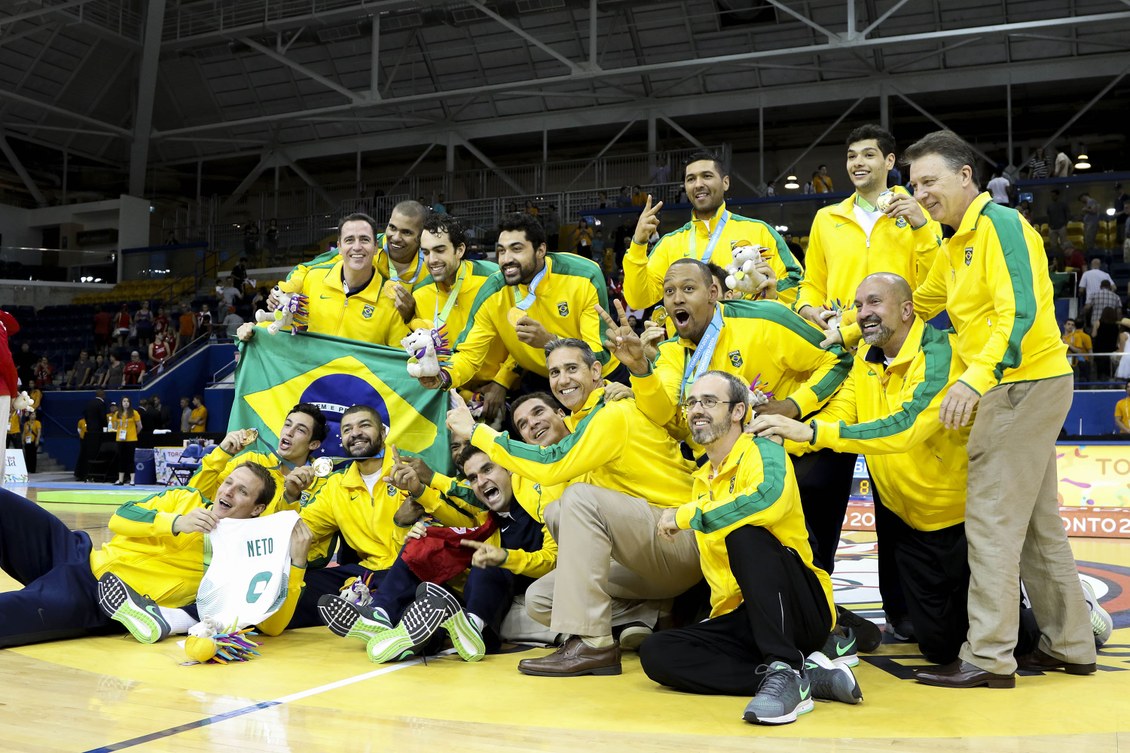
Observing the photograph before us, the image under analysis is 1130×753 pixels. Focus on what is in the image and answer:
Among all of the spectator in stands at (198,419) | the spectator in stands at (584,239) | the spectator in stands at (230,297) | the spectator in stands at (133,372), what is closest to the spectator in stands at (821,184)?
the spectator in stands at (584,239)

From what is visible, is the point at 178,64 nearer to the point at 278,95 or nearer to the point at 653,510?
the point at 278,95

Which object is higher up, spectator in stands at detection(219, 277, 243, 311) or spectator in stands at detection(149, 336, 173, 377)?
spectator in stands at detection(219, 277, 243, 311)

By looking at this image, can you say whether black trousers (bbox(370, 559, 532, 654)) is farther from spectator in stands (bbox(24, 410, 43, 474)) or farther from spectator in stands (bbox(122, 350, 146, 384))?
spectator in stands (bbox(122, 350, 146, 384))

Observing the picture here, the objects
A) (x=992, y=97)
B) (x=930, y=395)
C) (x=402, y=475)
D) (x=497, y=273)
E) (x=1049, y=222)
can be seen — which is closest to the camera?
(x=930, y=395)

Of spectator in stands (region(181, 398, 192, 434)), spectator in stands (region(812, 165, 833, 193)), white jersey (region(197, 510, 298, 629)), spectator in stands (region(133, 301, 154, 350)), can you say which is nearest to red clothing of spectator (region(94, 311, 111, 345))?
spectator in stands (region(133, 301, 154, 350))

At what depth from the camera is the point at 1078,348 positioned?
551 inches

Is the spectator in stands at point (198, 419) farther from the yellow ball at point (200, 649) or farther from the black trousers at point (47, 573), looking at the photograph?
the yellow ball at point (200, 649)

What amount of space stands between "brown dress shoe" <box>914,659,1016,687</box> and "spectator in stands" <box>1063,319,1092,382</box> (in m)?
7.70

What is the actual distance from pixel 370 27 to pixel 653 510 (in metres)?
24.6

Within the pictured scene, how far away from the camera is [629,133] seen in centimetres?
2936

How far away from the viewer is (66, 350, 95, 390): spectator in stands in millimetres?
24688

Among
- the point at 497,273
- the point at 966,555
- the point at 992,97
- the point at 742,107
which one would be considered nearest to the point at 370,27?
the point at 742,107

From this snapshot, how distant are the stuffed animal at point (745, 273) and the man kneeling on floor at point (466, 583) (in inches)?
67.9

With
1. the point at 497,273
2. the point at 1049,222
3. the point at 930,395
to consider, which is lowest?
the point at 930,395
